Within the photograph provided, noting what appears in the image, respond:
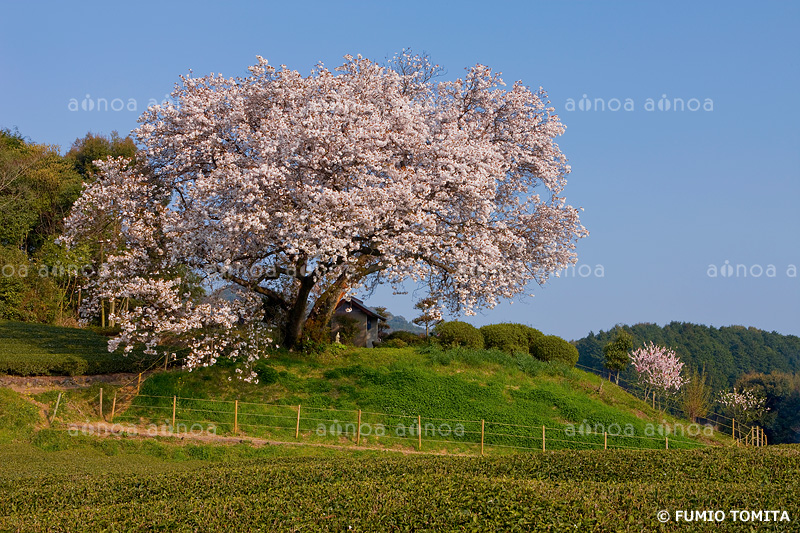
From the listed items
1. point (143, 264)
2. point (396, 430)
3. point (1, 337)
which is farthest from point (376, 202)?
point (1, 337)

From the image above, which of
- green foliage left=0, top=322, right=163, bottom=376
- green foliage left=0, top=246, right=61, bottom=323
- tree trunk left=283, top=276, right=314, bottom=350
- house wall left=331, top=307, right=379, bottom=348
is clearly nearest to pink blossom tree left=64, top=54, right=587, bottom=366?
tree trunk left=283, top=276, right=314, bottom=350

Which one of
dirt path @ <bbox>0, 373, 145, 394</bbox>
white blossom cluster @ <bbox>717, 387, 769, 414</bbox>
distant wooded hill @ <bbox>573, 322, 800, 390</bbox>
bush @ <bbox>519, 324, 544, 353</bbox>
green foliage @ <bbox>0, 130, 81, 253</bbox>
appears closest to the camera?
dirt path @ <bbox>0, 373, 145, 394</bbox>

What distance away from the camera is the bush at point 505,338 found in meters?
34.1

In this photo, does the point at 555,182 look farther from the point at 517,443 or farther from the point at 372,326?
the point at 372,326

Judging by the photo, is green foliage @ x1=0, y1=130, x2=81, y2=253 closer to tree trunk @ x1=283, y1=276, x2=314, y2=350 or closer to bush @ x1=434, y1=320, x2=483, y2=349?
tree trunk @ x1=283, y1=276, x2=314, y2=350

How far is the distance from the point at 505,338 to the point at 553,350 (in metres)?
2.61

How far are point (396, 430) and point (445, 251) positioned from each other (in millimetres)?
6934

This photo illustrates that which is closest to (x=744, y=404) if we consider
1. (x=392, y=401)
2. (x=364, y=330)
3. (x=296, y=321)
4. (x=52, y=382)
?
(x=364, y=330)

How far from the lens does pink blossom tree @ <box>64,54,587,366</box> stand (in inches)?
929

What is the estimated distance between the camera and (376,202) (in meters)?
23.5

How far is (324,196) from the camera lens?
22.9m

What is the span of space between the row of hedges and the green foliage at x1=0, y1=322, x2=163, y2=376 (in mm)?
14027

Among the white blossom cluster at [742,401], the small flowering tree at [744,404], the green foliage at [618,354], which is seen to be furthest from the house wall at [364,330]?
the small flowering tree at [744,404]

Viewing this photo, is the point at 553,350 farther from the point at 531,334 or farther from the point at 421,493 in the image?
the point at 421,493
